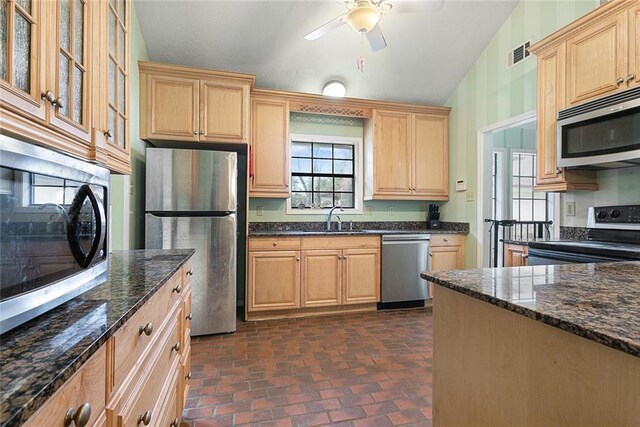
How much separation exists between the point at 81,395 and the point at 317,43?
3506 mm

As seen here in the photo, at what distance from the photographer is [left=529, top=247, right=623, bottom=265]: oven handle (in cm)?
196

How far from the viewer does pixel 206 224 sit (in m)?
2.76

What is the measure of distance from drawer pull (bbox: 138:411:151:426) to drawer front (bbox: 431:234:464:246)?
3284 millimetres

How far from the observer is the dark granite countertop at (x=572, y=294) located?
23.6 inches

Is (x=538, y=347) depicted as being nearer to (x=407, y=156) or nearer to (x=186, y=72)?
(x=186, y=72)

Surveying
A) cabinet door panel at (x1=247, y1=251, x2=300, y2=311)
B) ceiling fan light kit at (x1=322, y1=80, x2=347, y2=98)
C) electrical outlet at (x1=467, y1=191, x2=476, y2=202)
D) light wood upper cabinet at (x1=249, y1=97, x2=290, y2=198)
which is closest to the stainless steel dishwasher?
electrical outlet at (x1=467, y1=191, x2=476, y2=202)

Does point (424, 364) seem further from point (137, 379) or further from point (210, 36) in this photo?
point (210, 36)

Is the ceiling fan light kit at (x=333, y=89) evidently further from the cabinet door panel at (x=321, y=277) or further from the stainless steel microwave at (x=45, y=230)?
the stainless steel microwave at (x=45, y=230)

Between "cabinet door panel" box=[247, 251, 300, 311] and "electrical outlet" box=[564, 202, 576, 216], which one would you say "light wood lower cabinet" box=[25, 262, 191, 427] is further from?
"electrical outlet" box=[564, 202, 576, 216]

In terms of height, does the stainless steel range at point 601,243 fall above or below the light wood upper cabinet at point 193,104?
below

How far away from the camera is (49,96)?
36.7 inches

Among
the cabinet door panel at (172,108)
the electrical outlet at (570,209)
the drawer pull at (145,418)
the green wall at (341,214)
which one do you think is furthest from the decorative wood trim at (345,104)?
the drawer pull at (145,418)

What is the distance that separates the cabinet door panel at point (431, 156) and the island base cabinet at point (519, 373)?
3.05 m

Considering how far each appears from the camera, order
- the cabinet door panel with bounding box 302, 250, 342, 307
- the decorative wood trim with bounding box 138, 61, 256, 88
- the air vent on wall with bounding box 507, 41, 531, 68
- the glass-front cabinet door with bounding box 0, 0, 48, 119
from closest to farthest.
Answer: the glass-front cabinet door with bounding box 0, 0, 48, 119, the decorative wood trim with bounding box 138, 61, 256, 88, the air vent on wall with bounding box 507, 41, 531, 68, the cabinet door panel with bounding box 302, 250, 342, 307
